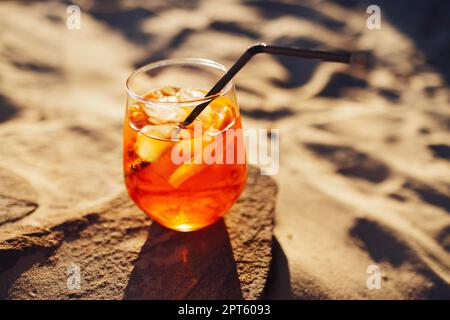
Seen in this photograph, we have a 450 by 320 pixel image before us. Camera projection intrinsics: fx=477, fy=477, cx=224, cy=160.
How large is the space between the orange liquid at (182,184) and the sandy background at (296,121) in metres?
0.24

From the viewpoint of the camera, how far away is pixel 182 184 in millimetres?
1531

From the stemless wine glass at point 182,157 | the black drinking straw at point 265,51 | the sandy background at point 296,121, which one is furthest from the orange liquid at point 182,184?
the sandy background at point 296,121

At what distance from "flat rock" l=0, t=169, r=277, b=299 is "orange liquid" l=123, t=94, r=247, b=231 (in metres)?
0.13

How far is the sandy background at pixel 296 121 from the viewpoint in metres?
1.87

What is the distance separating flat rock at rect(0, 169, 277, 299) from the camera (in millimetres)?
1594

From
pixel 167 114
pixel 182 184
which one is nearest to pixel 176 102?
pixel 167 114

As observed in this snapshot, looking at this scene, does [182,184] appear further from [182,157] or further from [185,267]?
[185,267]

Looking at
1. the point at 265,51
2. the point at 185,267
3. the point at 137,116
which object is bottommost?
the point at 185,267

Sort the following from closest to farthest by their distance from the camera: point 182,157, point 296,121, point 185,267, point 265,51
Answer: point 265,51
point 182,157
point 185,267
point 296,121

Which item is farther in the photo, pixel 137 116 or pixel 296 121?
pixel 296 121

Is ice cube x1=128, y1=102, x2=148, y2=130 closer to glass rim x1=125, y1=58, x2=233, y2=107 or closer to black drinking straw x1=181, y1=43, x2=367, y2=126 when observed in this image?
glass rim x1=125, y1=58, x2=233, y2=107

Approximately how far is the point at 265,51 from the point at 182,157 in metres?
0.42

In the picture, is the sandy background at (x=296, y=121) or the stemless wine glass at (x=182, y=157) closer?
the stemless wine glass at (x=182, y=157)

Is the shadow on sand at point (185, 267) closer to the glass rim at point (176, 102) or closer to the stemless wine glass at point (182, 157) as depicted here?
the stemless wine glass at point (182, 157)
